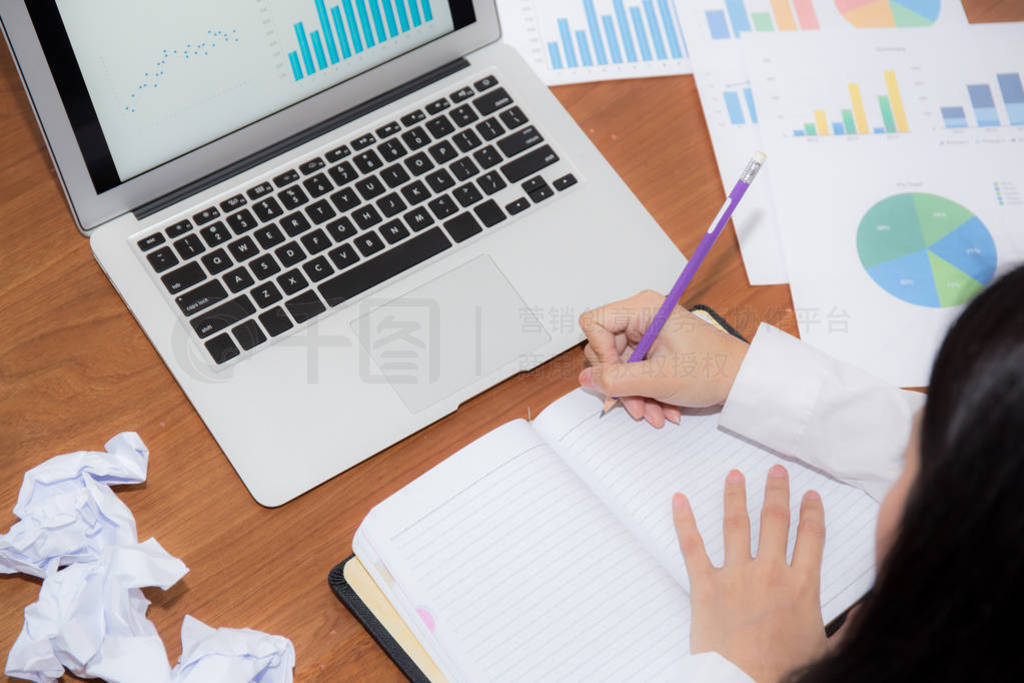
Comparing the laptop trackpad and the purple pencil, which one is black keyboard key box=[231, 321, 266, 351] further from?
the purple pencil

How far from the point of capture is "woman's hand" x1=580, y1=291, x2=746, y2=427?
70 centimetres

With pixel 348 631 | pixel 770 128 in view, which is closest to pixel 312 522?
pixel 348 631

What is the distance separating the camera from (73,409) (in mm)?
737

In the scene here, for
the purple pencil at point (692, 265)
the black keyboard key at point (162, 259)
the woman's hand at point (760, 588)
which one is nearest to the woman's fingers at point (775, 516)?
the woman's hand at point (760, 588)

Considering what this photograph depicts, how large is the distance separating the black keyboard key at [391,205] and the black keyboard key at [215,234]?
0.12 meters

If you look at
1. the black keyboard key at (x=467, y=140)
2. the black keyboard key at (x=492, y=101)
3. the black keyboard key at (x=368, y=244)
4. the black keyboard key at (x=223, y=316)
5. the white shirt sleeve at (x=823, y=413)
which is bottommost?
the white shirt sleeve at (x=823, y=413)

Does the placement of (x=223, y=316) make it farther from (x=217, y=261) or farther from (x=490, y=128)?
(x=490, y=128)

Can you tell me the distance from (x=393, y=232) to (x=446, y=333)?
10 centimetres

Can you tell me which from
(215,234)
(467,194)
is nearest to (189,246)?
(215,234)

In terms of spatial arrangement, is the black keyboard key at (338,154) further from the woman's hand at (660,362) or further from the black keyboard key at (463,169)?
the woman's hand at (660,362)

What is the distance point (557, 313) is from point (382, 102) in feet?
0.82

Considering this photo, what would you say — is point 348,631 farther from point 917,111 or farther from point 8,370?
point 917,111

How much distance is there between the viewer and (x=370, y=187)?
0.78 metres

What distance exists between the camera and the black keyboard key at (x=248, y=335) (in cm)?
73
